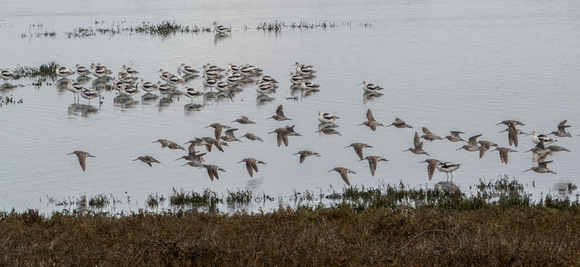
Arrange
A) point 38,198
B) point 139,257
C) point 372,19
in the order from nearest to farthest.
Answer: point 139,257, point 38,198, point 372,19

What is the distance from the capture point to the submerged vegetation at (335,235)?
28.8 ft

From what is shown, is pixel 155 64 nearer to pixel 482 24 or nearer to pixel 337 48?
pixel 337 48

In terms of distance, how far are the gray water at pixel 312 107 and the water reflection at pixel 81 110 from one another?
0.07 meters

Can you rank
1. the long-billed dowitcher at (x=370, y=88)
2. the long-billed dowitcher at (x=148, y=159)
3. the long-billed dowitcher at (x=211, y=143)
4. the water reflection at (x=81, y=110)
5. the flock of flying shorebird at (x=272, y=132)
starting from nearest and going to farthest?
the flock of flying shorebird at (x=272, y=132)
the long-billed dowitcher at (x=148, y=159)
the long-billed dowitcher at (x=211, y=143)
the water reflection at (x=81, y=110)
the long-billed dowitcher at (x=370, y=88)

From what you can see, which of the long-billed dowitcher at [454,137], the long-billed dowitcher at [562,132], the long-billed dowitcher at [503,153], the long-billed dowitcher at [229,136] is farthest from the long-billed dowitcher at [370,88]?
the long-billed dowitcher at [503,153]

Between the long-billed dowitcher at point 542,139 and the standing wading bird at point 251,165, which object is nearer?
the standing wading bird at point 251,165

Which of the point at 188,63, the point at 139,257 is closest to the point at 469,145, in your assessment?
the point at 139,257

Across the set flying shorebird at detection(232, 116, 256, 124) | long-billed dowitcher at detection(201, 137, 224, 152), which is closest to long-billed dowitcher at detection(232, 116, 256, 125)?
flying shorebird at detection(232, 116, 256, 124)

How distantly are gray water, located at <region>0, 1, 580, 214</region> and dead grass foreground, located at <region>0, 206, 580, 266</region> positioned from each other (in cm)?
437

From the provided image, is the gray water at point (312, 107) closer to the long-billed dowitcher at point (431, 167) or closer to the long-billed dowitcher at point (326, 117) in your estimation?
the long-billed dowitcher at point (431, 167)

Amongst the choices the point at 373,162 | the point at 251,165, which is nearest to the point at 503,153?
the point at 373,162

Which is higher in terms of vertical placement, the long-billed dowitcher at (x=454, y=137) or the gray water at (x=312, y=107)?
the long-billed dowitcher at (x=454, y=137)

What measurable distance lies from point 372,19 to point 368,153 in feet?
135

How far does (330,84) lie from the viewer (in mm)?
32188
